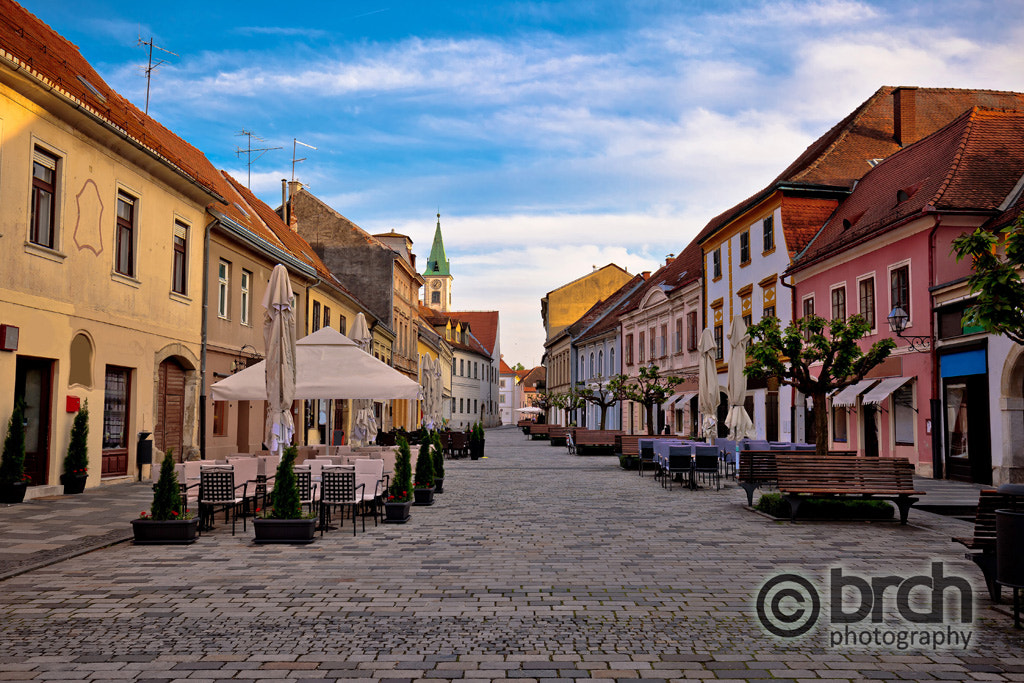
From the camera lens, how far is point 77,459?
50.3 feet

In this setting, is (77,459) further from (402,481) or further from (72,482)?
(402,481)

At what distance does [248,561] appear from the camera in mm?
9000

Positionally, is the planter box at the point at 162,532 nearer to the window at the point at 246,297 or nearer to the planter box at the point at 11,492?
the planter box at the point at 11,492

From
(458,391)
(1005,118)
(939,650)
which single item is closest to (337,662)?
(939,650)

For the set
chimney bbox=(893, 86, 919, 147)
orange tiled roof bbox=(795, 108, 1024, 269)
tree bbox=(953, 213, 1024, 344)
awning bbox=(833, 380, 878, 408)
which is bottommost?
awning bbox=(833, 380, 878, 408)

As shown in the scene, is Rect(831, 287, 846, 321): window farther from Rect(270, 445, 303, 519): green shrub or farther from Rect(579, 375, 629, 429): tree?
Rect(270, 445, 303, 519): green shrub

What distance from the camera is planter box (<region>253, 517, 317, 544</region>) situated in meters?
10.2

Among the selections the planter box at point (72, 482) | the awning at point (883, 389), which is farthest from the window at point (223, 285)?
the awning at point (883, 389)

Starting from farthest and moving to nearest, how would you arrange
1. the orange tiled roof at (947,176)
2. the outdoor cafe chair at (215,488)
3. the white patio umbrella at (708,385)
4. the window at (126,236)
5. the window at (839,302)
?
the window at (839,302)
the white patio umbrella at (708,385)
the orange tiled roof at (947,176)
the window at (126,236)
the outdoor cafe chair at (215,488)

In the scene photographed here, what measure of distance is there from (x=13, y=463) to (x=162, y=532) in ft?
16.8

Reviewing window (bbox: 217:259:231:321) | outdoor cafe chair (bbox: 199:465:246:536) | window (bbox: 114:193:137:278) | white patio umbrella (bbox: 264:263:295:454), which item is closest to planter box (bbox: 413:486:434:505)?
white patio umbrella (bbox: 264:263:295:454)

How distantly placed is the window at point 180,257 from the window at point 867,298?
18.6 meters

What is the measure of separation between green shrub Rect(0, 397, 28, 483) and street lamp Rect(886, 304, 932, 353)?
61.9 ft

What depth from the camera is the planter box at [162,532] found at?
1002 centimetres
